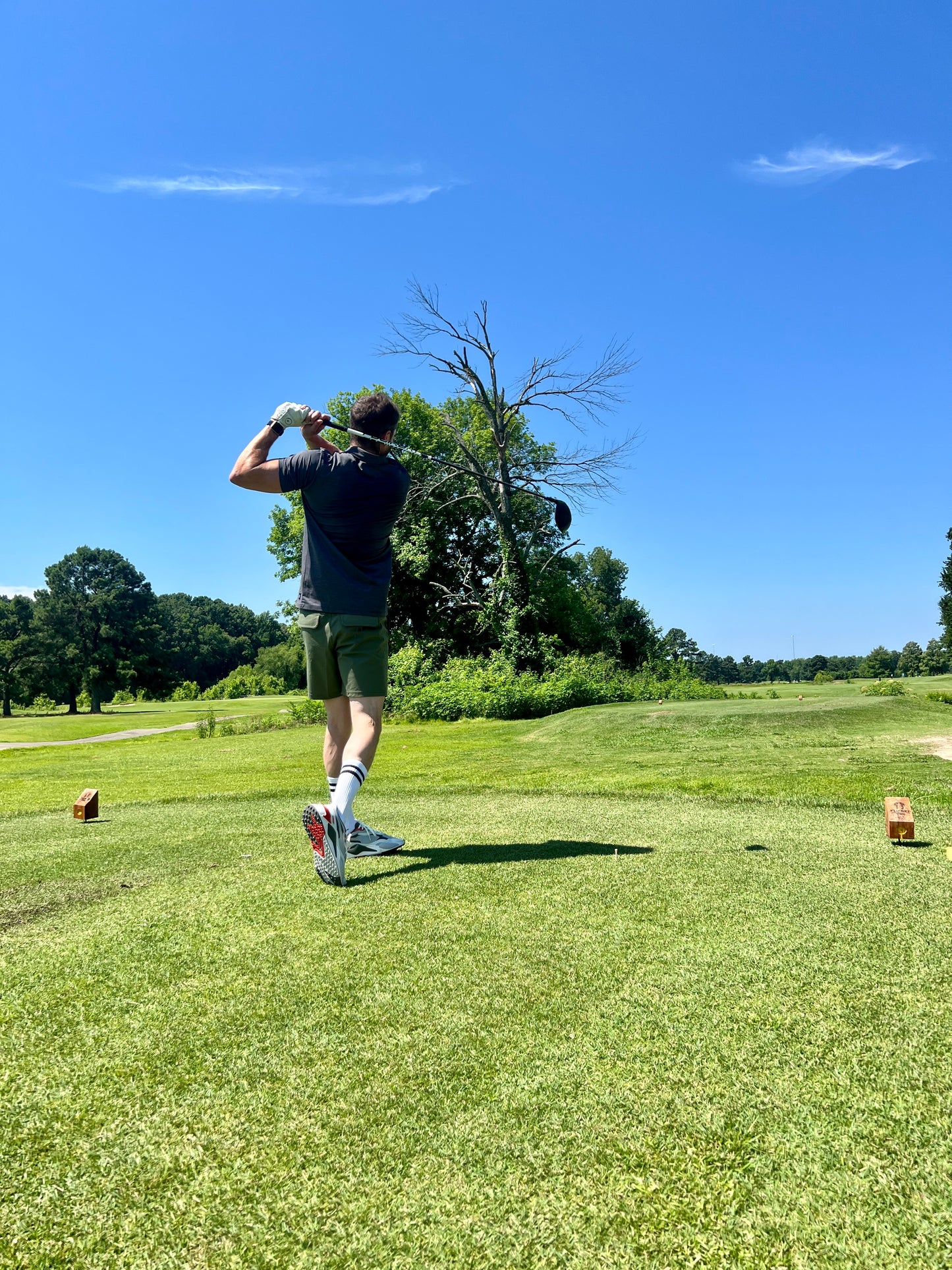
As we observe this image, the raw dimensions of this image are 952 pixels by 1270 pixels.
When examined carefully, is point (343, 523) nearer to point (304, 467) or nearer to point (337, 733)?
point (304, 467)

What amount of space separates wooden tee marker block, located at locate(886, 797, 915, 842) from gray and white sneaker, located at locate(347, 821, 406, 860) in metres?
2.50

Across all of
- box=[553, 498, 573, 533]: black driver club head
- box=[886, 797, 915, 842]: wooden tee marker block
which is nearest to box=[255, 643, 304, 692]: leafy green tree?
box=[553, 498, 573, 533]: black driver club head

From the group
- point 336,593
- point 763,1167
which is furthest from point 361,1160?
point 336,593

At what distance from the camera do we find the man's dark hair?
Answer: 4238 mm

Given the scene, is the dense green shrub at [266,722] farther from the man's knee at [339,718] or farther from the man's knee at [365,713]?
the man's knee at [365,713]

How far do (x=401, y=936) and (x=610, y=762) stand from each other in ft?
24.3

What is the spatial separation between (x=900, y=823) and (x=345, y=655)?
296 cm

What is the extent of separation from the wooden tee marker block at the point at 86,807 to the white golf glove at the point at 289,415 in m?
3.02

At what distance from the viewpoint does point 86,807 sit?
220 inches

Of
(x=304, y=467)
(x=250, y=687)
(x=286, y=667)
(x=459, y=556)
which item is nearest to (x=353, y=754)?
(x=304, y=467)

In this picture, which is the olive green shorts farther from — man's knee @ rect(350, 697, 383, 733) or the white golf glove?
the white golf glove

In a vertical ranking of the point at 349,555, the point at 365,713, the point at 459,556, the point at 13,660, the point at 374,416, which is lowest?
the point at 365,713

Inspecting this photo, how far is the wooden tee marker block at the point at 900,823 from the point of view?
4102 millimetres

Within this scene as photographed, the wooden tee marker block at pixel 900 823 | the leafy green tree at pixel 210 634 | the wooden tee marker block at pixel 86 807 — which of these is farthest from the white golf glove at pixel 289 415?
the leafy green tree at pixel 210 634
